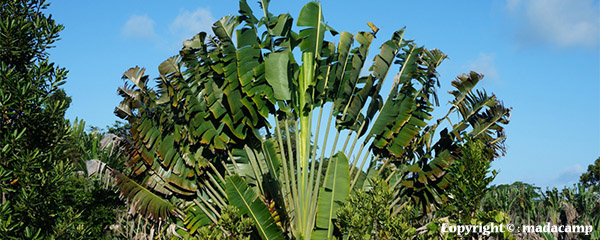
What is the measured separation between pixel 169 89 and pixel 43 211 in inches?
185

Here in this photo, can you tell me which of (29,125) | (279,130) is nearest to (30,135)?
(29,125)

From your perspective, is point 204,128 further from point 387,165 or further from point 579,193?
point 579,193

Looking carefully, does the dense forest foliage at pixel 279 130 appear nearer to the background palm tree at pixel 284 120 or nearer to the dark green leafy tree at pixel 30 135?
the background palm tree at pixel 284 120

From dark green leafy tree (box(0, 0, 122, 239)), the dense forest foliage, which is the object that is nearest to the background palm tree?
A: the dense forest foliage

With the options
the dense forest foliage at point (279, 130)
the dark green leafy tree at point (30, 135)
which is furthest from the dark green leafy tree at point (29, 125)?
the dense forest foliage at point (279, 130)

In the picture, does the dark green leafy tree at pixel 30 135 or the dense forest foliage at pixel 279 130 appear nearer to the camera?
the dark green leafy tree at pixel 30 135

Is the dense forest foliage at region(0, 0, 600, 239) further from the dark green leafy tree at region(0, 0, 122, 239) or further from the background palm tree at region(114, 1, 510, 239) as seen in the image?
the dark green leafy tree at region(0, 0, 122, 239)

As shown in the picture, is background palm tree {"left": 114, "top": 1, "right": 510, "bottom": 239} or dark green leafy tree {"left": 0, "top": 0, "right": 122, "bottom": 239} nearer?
dark green leafy tree {"left": 0, "top": 0, "right": 122, "bottom": 239}

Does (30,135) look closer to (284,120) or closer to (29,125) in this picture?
(29,125)

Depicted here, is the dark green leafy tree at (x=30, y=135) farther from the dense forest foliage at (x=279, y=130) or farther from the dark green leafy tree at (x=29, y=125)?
the dense forest foliage at (x=279, y=130)

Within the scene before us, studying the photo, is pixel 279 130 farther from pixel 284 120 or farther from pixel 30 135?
pixel 30 135

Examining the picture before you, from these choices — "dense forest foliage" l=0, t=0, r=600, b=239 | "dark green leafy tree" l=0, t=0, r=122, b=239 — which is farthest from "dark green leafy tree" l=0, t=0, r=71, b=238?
"dense forest foliage" l=0, t=0, r=600, b=239

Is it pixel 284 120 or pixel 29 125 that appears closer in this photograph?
pixel 29 125

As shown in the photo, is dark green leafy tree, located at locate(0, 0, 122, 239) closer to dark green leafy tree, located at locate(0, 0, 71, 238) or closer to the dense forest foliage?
dark green leafy tree, located at locate(0, 0, 71, 238)
